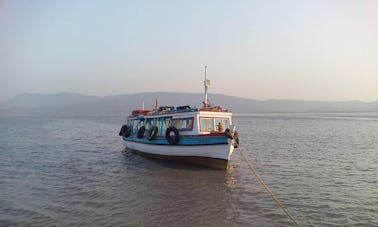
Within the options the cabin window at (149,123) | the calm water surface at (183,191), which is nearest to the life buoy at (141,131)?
the cabin window at (149,123)

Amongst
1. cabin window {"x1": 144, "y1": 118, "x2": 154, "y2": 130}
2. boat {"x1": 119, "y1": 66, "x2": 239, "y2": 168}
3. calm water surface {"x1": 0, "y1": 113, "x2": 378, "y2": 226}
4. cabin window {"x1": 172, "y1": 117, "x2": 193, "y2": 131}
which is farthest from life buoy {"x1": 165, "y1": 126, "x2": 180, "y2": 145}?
cabin window {"x1": 144, "y1": 118, "x2": 154, "y2": 130}

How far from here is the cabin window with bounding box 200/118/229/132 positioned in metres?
22.2

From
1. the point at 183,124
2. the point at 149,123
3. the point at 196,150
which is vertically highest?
the point at 183,124

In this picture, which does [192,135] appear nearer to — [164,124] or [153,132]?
[164,124]

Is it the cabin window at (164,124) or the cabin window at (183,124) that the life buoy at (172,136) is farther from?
the cabin window at (164,124)

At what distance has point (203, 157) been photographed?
21.2 metres

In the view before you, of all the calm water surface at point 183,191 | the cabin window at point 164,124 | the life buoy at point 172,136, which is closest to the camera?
the calm water surface at point 183,191

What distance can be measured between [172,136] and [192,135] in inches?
69.8

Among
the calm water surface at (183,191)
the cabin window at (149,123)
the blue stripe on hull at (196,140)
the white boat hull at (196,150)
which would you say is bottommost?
the calm water surface at (183,191)

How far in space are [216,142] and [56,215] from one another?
31.4 feet

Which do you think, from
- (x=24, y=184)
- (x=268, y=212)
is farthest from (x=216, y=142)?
(x=24, y=184)

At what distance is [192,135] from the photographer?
847 inches

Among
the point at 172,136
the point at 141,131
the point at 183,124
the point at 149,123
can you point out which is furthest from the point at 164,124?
the point at 141,131

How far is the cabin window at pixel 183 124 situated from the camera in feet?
72.7
